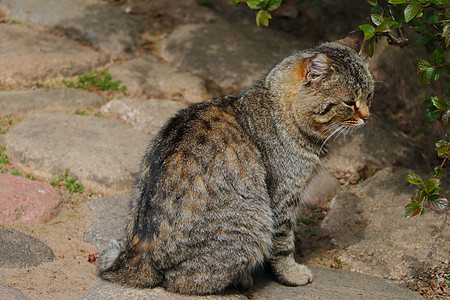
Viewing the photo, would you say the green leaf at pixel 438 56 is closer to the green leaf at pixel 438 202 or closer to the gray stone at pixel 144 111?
the green leaf at pixel 438 202

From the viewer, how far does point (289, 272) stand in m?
4.22

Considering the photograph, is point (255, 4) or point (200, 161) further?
point (255, 4)

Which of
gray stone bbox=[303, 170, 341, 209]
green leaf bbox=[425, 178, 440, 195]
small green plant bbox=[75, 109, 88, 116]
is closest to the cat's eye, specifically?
green leaf bbox=[425, 178, 440, 195]

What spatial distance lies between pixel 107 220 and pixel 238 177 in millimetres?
1540

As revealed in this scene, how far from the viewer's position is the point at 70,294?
3627mm

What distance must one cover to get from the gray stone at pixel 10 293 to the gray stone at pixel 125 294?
16.3 inches

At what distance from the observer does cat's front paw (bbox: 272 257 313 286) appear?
4.20 meters

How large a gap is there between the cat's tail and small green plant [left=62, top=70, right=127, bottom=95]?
310cm

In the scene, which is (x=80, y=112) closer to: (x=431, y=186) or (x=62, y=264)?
(x=62, y=264)

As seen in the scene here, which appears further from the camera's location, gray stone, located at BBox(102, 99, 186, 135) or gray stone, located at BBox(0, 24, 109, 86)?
gray stone, located at BBox(0, 24, 109, 86)

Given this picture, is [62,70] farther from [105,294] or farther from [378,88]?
[378,88]

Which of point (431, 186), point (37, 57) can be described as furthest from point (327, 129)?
point (37, 57)


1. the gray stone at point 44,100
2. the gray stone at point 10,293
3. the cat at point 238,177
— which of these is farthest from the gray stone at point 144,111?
the gray stone at point 10,293

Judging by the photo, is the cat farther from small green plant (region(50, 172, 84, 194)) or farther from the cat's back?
small green plant (region(50, 172, 84, 194))
